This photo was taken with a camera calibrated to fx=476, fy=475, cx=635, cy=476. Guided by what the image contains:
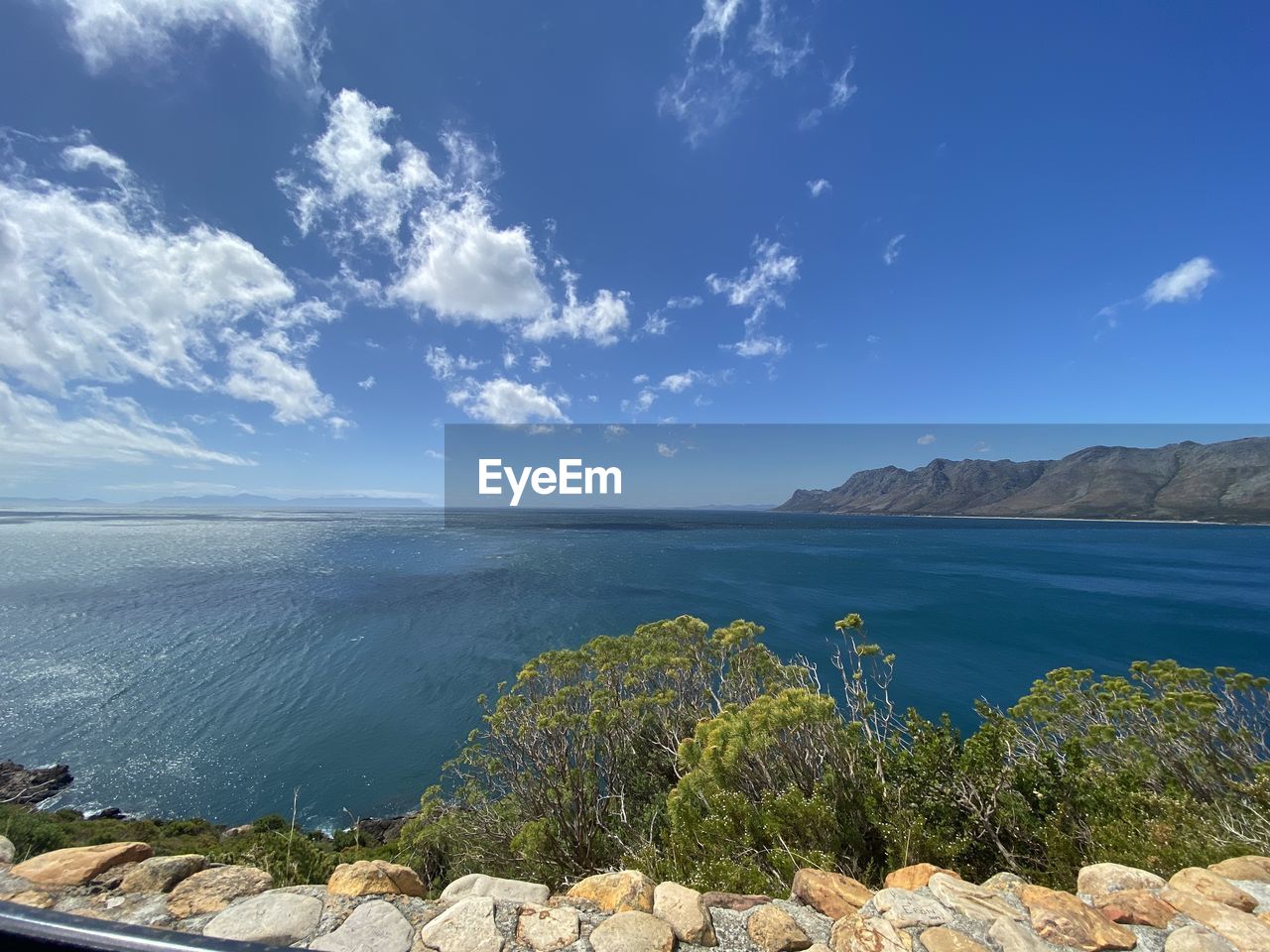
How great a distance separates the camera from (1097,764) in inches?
308

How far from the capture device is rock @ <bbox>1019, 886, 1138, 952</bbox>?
3.63 meters

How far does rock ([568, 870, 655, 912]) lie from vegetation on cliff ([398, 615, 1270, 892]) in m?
1.75

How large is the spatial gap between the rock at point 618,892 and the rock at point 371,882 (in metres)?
1.66

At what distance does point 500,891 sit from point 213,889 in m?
2.53

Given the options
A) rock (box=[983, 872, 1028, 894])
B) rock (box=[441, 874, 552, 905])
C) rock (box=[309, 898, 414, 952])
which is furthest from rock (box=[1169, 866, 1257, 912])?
rock (box=[309, 898, 414, 952])

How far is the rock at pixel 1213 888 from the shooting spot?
163 inches

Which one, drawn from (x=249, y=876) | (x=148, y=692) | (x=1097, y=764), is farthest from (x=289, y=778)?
(x=1097, y=764)

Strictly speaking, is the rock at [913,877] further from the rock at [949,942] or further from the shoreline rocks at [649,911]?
the rock at [949,942]

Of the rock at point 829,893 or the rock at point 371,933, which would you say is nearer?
the rock at point 371,933

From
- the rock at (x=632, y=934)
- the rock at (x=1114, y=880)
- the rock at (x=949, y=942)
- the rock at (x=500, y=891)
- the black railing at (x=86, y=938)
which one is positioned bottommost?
the rock at (x=500, y=891)

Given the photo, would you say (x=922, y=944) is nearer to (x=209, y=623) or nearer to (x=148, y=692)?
(x=148, y=692)

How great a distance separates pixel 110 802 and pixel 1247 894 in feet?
109

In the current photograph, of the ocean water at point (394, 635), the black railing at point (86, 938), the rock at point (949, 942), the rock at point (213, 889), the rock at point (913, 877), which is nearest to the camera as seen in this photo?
the black railing at point (86, 938)

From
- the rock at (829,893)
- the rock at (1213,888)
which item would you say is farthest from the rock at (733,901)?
the rock at (1213,888)
